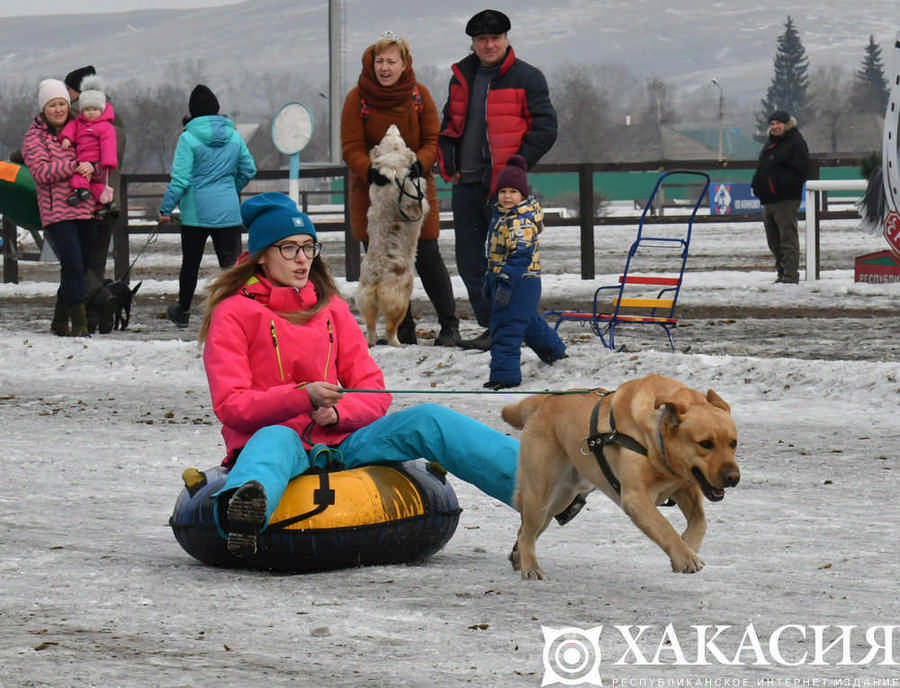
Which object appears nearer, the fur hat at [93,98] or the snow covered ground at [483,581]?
the snow covered ground at [483,581]

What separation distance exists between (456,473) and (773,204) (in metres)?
A: 12.8

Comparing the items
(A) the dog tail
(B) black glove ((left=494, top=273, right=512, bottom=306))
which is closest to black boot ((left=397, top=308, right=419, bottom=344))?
(B) black glove ((left=494, top=273, right=512, bottom=306))

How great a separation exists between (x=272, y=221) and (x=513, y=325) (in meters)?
4.34

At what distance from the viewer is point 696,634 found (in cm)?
425

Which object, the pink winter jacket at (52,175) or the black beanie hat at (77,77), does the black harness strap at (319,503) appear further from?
the black beanie hat at (77,77)

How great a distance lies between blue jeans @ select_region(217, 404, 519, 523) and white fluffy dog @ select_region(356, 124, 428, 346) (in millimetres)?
5689

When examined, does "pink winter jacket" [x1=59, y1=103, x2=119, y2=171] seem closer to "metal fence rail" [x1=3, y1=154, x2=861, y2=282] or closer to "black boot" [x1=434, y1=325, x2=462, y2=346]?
"black boot" [x1=434, y1=325, x2=462, y2=346]

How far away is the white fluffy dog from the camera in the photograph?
11086 mm

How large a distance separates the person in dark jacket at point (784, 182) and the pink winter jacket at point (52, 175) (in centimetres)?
786

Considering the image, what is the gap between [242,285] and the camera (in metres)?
5.55

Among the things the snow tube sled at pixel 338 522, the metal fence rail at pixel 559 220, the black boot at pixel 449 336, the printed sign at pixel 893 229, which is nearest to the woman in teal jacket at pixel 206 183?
the black boot at pixel 449 336

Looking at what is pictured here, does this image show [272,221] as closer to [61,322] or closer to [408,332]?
[408,332]

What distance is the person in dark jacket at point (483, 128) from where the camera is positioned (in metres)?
10.8

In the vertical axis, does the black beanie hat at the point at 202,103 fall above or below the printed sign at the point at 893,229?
above
